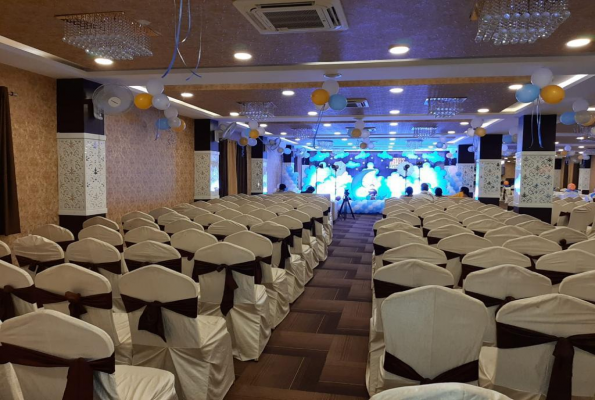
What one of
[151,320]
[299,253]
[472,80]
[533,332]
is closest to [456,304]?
[533,332]

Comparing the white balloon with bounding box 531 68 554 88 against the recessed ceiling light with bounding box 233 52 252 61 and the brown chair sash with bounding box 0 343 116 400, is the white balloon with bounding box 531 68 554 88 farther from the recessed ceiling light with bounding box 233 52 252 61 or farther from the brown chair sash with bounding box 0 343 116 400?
the brown chair sash with bounding box 0 343 116 400

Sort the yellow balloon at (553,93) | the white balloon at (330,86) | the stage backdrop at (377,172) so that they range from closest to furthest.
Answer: the yellow balloon at (553,93) → the white balloon at (330,86) → the stage backdrop at (377,172)

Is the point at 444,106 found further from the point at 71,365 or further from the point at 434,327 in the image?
the point at 71,365

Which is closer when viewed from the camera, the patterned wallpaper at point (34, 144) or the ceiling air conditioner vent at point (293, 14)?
the ceiling air conditioner vent at point (293, 14)

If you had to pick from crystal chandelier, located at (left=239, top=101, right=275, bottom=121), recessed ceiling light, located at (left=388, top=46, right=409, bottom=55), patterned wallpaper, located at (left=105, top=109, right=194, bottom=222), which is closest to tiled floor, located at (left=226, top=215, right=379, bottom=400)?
recessed ceiling light, located at (left=388, top=46, right=409, bottom=55)

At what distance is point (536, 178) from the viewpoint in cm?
963

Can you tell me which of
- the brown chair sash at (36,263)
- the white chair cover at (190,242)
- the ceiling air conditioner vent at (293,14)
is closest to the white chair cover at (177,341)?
the white chair cover at (190,242)

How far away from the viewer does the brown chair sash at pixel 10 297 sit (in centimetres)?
274

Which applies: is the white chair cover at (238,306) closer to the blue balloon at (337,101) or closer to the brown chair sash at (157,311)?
the brown chair sash at (157,311)

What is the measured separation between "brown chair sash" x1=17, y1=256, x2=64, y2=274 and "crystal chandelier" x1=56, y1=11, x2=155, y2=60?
6.17 ft

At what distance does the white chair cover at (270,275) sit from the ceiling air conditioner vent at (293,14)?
189 centimetres

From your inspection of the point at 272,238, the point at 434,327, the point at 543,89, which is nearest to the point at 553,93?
the point at 543,89

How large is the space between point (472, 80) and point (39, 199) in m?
6.71

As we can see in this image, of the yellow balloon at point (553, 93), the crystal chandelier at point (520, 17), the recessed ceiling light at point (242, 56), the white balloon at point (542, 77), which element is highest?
the recessed ceiling light at point (242, 56)
